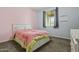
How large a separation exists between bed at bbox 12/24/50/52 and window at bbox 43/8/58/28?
0.10 meters

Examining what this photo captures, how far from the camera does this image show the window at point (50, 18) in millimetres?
966

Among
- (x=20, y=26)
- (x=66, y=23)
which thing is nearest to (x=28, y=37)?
(x=20, y=26)

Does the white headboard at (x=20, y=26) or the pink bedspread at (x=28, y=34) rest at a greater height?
the white headboard at (x=20, y=26)

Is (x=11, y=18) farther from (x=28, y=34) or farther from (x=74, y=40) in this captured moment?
(x=74, y=40)

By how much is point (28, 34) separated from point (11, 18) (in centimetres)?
24

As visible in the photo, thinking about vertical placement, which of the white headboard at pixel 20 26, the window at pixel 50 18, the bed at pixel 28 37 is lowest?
the bed at pixel 28 37

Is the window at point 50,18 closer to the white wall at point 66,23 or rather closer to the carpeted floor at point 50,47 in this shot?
the white wall at point 66,23

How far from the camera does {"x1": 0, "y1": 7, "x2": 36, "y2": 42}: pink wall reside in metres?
0.92

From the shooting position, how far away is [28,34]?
0.91 m

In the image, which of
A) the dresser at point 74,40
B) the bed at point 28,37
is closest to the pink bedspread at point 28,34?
the bed at point 28,37

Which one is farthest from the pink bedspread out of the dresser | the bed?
the dresser

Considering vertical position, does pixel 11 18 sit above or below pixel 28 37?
above

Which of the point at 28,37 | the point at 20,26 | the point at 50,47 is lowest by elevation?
the point at 50,47
